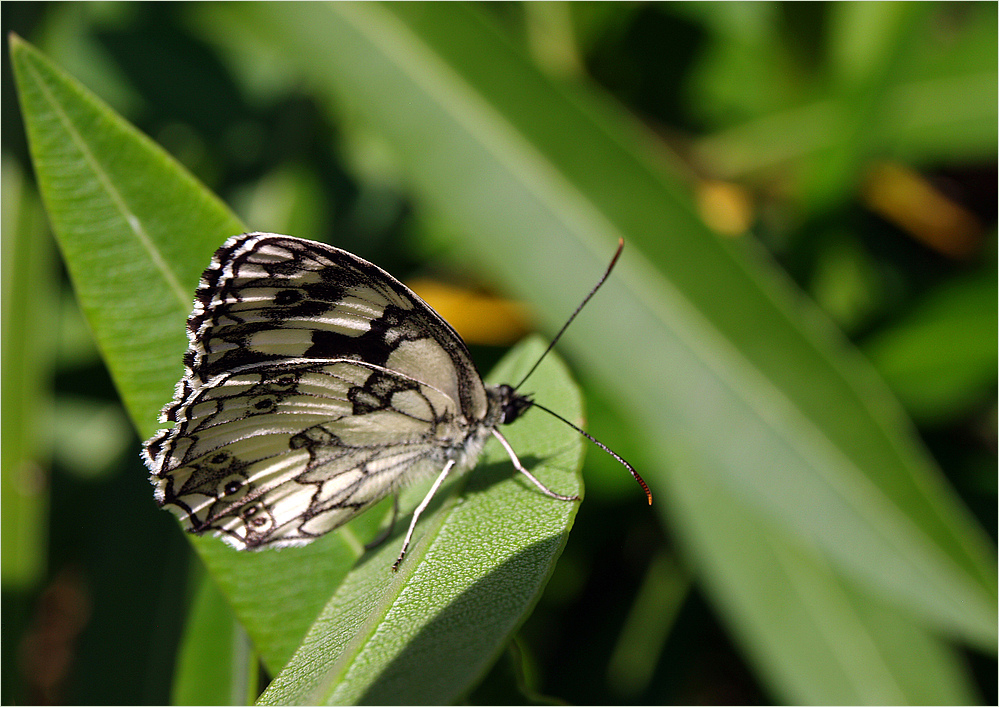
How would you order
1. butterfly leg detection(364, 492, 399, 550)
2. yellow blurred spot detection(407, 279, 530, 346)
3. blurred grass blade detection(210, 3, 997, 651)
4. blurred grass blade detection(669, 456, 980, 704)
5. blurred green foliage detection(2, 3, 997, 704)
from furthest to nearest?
yellow blurred spot detection(407, 279, 530, 346) < blurred grass blade detection(669, 456, 980, 704) < blurred green foliage detection(2, 3, 997, 704) < blurred grass blade detection(210, 3, 997, 651) < butterfly leg detection(364, 492, 399, 550)

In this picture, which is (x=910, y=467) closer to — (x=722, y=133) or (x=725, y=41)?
(x=722, y=133)

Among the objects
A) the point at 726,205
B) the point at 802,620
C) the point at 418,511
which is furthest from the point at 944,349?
the point at 418,511

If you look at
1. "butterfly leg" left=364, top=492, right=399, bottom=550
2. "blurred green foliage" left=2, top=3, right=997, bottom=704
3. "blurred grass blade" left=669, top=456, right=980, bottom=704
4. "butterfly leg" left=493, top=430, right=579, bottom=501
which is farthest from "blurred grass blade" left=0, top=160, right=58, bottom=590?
"blurred grass blade" left=669, top=456, right=980, bottom=704

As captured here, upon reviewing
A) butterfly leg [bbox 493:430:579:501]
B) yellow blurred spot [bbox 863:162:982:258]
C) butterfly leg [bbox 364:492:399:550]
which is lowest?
butterfly leg [bbox 364:492:399:550]

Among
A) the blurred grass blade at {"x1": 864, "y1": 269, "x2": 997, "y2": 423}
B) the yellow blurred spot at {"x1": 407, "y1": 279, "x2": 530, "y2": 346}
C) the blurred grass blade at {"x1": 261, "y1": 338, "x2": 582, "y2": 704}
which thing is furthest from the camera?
the yellow blurred spot at {"x1": 407, "y1": 279, "x2": 530, "y2": 346}

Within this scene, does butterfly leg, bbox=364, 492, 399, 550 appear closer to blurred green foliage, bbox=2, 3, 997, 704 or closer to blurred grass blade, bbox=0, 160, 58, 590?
blurred green foliage, bbox=2, 3, 997, 704

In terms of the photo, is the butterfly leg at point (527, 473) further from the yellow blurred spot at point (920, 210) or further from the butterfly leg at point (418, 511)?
the yellow blurred spot at point (920, 210)

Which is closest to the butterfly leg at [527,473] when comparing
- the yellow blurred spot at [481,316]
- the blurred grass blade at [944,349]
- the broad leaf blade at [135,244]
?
the broad leaf blade at [135,244]
